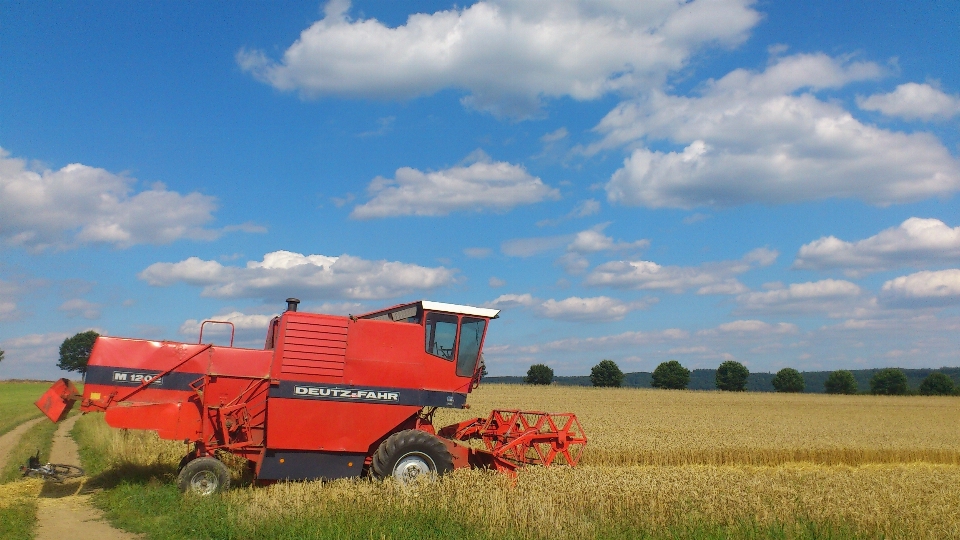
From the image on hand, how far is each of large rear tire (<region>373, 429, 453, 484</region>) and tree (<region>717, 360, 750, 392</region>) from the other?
106654 mm

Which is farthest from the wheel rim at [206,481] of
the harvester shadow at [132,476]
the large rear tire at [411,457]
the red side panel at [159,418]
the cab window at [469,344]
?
the cab window at [469,344]

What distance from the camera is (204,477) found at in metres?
11.4

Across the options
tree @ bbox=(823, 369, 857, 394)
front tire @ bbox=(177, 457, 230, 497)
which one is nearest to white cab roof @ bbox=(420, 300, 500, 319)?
front tire @ bbox=(177, 457, 230, 497)

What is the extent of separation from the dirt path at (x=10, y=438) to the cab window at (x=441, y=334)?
11099mm

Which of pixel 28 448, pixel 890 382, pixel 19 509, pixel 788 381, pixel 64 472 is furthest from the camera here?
pixel 788 381

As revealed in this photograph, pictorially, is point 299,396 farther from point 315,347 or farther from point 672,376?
point 672,376

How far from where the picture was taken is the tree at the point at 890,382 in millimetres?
94188

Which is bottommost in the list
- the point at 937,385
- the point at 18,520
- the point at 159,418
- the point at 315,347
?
the point at 18,520

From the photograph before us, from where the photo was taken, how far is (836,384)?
102 meters

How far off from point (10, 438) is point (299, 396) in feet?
54.6

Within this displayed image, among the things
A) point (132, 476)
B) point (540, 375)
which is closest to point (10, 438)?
point (132, 476)

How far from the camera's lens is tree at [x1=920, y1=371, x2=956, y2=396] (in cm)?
9199

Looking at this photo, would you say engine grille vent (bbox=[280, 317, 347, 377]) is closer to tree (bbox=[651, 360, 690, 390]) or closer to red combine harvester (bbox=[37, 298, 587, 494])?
red combine harvester (bbox=[37, 298, 587, 494])

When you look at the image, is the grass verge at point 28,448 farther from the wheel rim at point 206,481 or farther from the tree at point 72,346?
the tree at point 72,346
